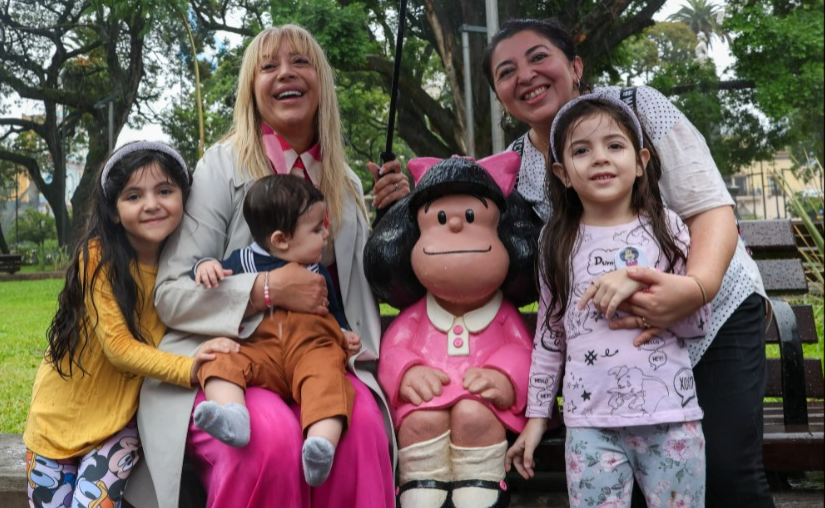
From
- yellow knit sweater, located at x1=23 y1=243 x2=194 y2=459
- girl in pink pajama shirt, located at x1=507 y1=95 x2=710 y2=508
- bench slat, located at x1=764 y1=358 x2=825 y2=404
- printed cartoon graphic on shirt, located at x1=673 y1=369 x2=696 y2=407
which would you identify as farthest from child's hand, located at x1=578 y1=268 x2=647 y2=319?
bench slat, located at x1=764 y1=358 x2=825 y2=404

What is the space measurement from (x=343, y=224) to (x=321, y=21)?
127 centimetres

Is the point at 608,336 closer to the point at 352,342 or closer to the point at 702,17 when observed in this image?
the point at 352,342

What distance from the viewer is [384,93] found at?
3.98 m

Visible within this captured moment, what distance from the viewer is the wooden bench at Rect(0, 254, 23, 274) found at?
337cm

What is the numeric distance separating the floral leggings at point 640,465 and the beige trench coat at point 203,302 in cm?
56

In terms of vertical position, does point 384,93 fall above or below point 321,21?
below

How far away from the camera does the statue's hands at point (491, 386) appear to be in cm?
243

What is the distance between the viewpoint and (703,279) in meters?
2.23

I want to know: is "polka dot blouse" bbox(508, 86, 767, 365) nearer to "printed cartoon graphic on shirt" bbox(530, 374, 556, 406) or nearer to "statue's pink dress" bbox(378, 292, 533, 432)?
"printed cartoon graphic on shirt" bbox(530, 374, 556, 406)

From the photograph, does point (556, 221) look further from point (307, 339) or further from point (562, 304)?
point (307, 339)

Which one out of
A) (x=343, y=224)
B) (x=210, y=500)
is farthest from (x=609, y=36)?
(x=210, y=500)

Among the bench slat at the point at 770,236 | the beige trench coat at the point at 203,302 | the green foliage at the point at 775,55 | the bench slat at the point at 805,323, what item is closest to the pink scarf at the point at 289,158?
the beige trench coat at the point at 203,302

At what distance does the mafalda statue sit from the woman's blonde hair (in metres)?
0.25

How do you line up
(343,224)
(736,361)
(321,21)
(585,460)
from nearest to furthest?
(585,460) → (736,361) → (343,224) → (321,21)
